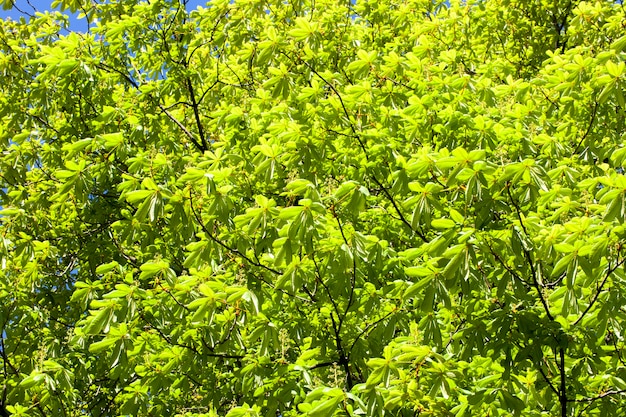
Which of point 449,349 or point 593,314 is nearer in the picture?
point 593,314

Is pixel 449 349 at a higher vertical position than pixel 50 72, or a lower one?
lower

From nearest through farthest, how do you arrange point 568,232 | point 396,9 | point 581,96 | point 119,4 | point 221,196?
point 568,232 < point 221,196 < point 581,96 < point 119,4 < point 396,9

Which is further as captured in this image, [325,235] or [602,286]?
[325,235]

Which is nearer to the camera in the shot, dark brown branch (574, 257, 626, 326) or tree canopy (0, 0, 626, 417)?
dark brown branch (574, 257, 626, 326)

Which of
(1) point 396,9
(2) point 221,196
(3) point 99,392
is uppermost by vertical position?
(1) point 396,9

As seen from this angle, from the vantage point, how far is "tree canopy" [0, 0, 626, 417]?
149 inches

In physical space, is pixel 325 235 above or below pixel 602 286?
above

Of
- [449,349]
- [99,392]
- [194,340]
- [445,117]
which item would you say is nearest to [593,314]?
[449,349]

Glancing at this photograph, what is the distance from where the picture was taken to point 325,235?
4.38m

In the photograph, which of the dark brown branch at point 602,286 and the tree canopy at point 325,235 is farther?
the tree canopy at point 325,235

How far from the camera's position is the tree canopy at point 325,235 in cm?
379

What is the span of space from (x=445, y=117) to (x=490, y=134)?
0.43 metres

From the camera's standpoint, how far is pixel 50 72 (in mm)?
5984

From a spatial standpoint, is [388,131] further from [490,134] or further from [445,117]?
[490,134]
